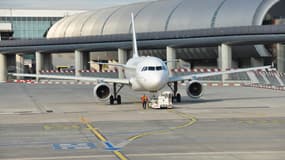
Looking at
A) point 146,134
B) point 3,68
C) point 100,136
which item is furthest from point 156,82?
point 3,68

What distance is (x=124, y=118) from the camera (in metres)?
32.7

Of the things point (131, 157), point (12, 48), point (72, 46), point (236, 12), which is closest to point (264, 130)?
point (131, 157)

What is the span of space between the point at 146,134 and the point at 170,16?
Answer: 275ft

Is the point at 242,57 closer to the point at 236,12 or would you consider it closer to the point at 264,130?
the point at 236,12

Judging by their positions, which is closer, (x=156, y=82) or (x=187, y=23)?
(x=156, y=82)

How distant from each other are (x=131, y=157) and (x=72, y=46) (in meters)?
87.6

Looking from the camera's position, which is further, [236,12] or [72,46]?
[72,46]

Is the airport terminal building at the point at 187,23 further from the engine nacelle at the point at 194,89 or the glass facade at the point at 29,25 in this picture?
the engine nacelle at the point at 194,89

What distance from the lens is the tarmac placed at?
63.4 feet

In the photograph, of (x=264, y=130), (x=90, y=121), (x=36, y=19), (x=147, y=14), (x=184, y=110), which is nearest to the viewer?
(x=264, y=130)

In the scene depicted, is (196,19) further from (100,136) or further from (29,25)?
(100,136)

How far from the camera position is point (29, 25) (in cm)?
16500

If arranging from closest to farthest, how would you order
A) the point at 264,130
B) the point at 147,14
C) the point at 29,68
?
the point at 264,130 < the point at 147,14 < the point at 29,68

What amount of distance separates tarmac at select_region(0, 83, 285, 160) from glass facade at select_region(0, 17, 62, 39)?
416 ft
